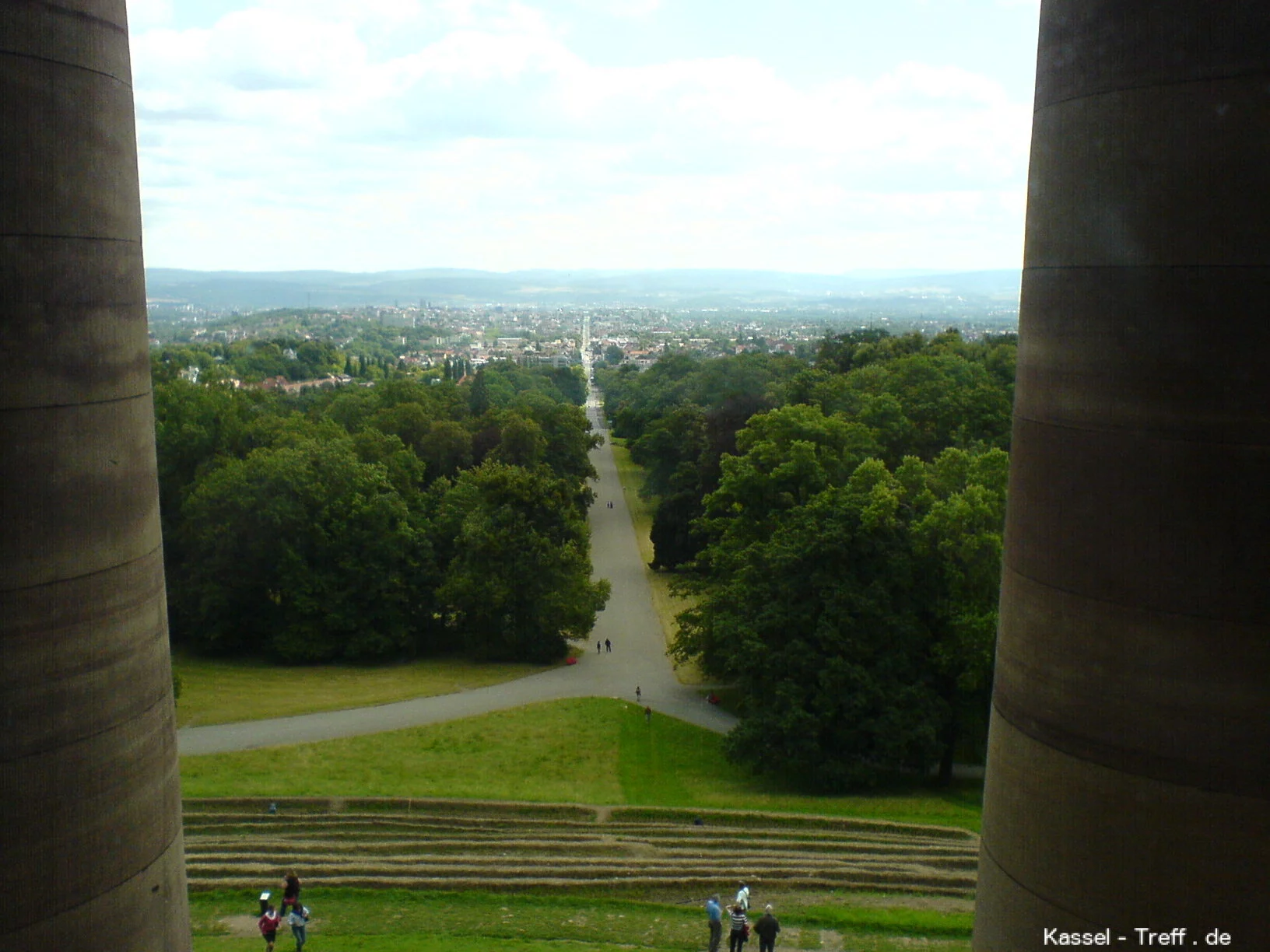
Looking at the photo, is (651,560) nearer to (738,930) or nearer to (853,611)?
(853,611)

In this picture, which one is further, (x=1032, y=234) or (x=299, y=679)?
(x=299, y=679)

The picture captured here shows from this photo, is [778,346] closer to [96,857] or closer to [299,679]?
[299,679]

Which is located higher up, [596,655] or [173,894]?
[173,894]

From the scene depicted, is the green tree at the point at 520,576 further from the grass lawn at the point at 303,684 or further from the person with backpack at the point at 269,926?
the person with backpack at the point at 269,926

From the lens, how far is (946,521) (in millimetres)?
28062

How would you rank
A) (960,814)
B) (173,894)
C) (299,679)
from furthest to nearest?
(299,679) → (960,814) → (173,894)

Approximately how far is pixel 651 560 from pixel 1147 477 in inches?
1967

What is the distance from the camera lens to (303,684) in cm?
3891

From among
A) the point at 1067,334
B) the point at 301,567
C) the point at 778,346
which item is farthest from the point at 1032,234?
the point at 778,346

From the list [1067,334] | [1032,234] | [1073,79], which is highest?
[1073,79]

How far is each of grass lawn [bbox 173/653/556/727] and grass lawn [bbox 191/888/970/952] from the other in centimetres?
1742

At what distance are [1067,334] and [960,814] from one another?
60.1ft

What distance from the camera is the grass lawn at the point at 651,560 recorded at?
128 feet

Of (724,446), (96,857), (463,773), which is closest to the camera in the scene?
(96,857)
